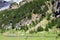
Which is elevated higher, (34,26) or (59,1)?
(59,1)

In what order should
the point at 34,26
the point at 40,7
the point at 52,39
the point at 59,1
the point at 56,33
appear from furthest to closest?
the point at 40,7, the point at 59,1, the point at 34,26, the point at 56,33, the point at 52,39

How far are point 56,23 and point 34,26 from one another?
13378 mm

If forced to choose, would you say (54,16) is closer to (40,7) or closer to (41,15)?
(41,15)

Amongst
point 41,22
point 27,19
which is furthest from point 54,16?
point 27,19

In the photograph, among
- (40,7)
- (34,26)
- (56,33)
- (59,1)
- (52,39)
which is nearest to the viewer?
(52,39)

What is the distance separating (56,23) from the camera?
164875 millimetres

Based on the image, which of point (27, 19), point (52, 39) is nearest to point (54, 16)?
point (27, 19)

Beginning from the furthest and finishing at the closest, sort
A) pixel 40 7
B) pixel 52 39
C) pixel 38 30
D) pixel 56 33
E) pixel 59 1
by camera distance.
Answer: pixel 40 7, pixel 59 1, pixel 38 30, pixel 56 33, pixel 52 39

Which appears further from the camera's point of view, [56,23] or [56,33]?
[56,23]

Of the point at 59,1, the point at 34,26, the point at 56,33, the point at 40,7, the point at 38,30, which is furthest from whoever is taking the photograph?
the point at 40,7

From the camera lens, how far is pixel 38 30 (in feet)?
530

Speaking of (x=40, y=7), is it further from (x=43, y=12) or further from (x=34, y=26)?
(x=34, y=26)

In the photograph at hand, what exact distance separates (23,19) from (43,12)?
14.2m

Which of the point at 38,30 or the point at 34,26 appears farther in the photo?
the point at 34,26
